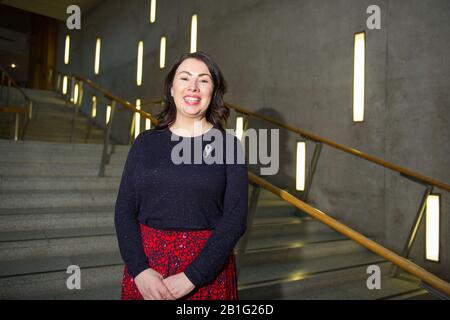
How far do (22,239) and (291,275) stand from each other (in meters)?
2.21

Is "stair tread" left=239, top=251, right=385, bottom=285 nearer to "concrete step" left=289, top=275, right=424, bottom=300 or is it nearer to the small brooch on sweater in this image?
"concrete step" left=289, top=275, right=424, bottom=300

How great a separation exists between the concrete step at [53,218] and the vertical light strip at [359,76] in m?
2.99

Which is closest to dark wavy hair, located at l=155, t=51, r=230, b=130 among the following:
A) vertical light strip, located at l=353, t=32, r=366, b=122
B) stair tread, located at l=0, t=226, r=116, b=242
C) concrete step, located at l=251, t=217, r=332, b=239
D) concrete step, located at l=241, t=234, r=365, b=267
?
concrete step, located at l=241, t=234, r=365, b=267

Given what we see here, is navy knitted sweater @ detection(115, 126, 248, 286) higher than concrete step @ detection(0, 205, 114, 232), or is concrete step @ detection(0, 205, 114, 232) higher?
navy knitted sweater @ detection(115, 126, 248, 286)

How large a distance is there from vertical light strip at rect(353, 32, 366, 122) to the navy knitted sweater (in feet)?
10.3

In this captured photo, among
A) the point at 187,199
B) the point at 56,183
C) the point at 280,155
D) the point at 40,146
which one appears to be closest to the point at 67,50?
the point at 40,146

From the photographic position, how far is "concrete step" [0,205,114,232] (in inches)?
119

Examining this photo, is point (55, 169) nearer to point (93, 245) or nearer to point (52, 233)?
point (52, 233)

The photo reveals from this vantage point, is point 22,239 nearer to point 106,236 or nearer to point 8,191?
point 106,236

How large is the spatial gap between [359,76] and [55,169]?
3724 mm
